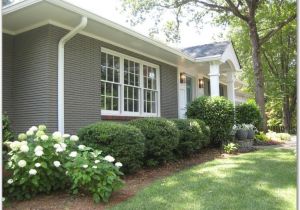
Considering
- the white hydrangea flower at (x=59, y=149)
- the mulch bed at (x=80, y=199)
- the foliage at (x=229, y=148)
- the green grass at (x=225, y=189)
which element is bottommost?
the mulch bed at (x=80, y=199)

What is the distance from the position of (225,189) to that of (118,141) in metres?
→ 2.00

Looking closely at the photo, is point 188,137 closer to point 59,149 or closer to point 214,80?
point 214,80

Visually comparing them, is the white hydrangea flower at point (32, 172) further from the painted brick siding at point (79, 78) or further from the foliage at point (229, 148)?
the foliage at point (229, 148)

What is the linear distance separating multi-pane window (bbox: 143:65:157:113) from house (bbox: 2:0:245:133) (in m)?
0.26

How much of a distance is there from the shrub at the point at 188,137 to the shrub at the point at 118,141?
205 cm

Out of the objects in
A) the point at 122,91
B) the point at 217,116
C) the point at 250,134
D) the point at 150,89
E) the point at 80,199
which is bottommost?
the point at 80,199

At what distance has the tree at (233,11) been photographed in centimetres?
1422

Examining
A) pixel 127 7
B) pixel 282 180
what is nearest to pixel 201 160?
pixel 282 180

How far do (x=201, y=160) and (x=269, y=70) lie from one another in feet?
60.9

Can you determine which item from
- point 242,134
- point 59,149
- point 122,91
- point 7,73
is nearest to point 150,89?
point 122,91

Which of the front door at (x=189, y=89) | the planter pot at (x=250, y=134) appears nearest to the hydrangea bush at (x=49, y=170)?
the planter pot at (x=250, y=134)

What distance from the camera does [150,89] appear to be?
10219 millimetres

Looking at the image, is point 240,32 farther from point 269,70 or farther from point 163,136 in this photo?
point 163,136

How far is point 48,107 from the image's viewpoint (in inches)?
267
